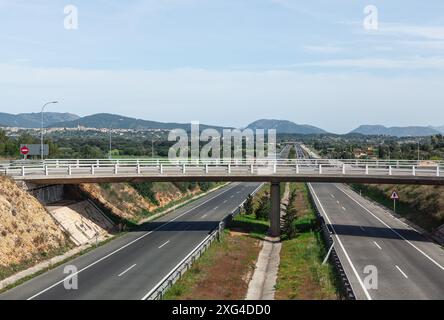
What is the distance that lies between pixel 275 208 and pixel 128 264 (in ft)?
66.6

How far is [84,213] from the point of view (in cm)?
5169

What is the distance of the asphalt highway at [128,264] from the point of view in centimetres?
2995

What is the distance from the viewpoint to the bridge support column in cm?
5384

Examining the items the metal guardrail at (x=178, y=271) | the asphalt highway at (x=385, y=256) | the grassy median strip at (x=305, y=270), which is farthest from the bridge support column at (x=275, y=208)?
the metal guardrail at (x=178, y=271)

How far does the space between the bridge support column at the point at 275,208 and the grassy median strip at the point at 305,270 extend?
1.28 meters

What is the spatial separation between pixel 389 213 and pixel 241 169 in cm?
2477

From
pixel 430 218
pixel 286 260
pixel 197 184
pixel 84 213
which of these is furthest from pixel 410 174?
pixel 197 184

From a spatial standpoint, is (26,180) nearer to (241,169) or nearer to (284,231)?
(241,169)

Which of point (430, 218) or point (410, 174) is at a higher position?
point (410, 174)

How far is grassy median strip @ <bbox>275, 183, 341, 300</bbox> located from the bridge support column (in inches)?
50.4

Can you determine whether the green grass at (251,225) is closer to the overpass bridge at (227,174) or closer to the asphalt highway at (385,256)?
the overpass bridge at (227,174)

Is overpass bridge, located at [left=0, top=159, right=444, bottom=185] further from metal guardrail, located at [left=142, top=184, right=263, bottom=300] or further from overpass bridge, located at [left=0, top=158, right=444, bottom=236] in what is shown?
metal guardrail, located at [left=142, top=184, right=263, bottom=300]

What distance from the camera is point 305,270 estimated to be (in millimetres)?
38344

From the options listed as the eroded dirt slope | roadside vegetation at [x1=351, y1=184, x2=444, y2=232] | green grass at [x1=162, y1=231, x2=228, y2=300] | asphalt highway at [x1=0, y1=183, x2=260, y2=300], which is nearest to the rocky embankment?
the eroded dirt slope
